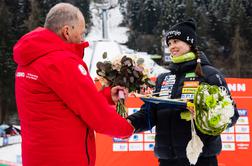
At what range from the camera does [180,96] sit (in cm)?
217

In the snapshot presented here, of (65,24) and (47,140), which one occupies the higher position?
(65,24)

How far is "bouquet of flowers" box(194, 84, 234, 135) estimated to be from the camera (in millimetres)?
1839

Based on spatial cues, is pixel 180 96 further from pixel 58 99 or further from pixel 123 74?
pixel 58 99

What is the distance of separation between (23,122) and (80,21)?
1.68 ft

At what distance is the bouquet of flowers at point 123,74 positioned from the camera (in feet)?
6.90

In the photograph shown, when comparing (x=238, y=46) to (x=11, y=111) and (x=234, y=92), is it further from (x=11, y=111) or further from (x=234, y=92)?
(x=234, y=92)

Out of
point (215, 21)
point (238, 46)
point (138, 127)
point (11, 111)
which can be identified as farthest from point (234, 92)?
point (215, 21)

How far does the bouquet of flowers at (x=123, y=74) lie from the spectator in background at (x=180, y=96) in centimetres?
17

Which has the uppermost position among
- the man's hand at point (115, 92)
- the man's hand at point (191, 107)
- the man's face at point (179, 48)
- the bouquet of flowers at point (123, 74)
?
the man's face at point (179, 48)

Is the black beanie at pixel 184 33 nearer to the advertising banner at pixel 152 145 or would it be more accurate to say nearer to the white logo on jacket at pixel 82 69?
the white logo on jacket at pixel 82 69

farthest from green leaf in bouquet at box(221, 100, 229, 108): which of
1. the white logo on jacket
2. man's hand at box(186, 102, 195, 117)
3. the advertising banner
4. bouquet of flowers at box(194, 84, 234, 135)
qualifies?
the advertising banner

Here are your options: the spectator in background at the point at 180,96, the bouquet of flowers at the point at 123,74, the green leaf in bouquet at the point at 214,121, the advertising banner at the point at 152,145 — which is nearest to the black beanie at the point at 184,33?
the spectator in background at the point at 180,96

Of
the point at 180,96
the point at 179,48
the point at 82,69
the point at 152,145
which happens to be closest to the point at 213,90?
the point at 180,96

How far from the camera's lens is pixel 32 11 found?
2634 centimetres
